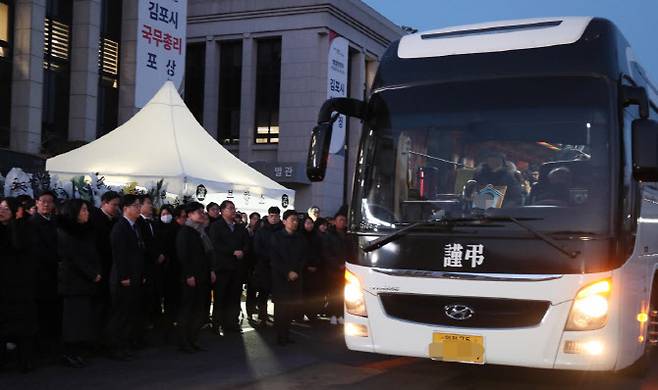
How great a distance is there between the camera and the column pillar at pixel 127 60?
89.3 ft

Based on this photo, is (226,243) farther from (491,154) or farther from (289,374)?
(491,154)

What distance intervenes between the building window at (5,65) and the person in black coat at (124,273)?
17340 millimetres

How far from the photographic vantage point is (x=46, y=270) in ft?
28.0

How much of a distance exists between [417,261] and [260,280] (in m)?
5.67

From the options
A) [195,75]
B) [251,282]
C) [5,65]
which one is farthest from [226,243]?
[195,75]

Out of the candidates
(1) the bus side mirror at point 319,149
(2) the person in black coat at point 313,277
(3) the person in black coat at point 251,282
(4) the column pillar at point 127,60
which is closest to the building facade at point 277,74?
(4) the column pillar at point 127,60

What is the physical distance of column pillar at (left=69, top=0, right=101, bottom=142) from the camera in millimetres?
25609

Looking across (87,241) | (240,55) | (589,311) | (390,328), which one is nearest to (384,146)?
(390,328)

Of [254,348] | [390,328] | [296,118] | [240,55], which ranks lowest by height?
[254,348]

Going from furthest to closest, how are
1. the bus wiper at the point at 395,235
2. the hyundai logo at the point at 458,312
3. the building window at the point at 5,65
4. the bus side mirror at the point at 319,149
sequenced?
the building window at the point at 5,65
the bus side mirror at the point at 319,149
the bus wiper at the point at 395,235
the hyundai logo at the point at 458,312

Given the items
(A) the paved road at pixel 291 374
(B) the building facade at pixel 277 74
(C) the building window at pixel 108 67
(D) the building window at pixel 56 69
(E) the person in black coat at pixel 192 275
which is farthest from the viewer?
(B) the building facade at pixel 277 74

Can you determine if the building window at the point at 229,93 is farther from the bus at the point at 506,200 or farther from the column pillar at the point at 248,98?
the bus at the point at 506,200

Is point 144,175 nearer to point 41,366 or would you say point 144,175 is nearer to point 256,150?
point 41,366

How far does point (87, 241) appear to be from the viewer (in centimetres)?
808
